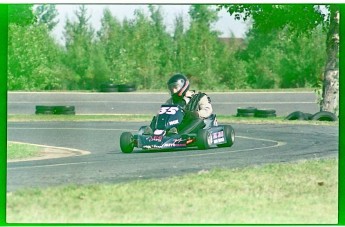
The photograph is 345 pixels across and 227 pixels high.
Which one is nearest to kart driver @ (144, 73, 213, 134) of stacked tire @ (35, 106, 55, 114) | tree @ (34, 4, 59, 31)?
stacked tire @ (35, 106, 55, 114)

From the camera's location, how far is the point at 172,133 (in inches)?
664

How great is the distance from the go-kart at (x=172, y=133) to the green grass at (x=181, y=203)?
2.21 metres

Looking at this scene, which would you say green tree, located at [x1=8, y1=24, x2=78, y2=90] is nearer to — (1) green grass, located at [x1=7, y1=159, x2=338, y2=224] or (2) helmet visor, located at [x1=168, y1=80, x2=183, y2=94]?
(2) helmet visor, located at [x1=168, y1=80, x2=183, y2=94]

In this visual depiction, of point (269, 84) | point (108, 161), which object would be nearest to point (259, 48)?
point (269, 84)

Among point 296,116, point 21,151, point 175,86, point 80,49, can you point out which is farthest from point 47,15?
point 296,116

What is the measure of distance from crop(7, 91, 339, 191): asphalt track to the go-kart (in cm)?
14

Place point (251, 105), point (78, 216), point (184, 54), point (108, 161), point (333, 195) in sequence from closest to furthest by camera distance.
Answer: point (78, 216) < point (333, 195) < point (108, 161) < point (184, 54) < point (251, 105)

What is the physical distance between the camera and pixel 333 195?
47.8ft

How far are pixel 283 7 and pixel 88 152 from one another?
13.4 feet

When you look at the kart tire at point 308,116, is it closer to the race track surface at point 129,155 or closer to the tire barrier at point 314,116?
the tire barrier at point 314,116

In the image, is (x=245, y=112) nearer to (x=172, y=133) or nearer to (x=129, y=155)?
(x=172, y=133)

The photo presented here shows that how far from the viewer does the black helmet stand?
54.5 ft

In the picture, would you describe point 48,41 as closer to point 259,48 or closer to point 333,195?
point 259,48

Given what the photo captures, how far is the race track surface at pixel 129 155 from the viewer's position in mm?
14930
